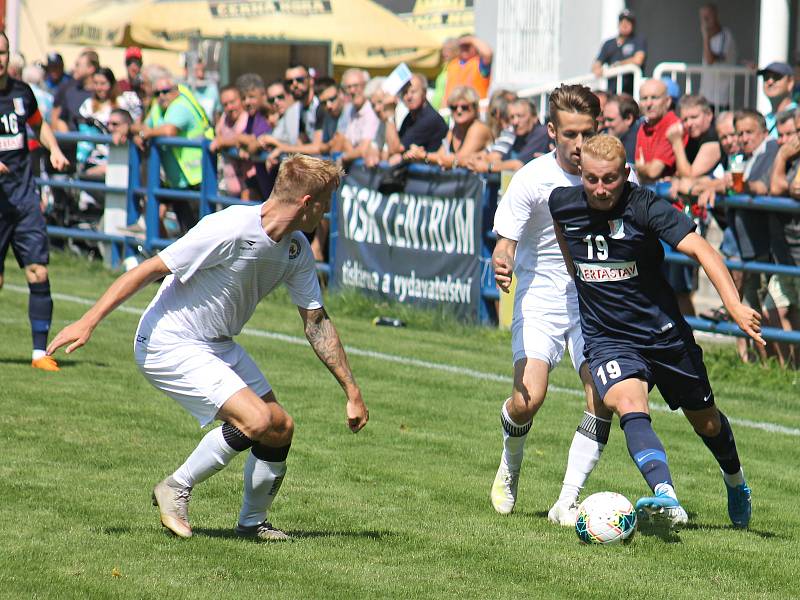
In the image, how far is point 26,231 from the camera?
10.6 metres

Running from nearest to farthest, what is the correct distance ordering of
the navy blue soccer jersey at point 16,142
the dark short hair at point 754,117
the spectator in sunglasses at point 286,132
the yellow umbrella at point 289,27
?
the navy blue soccer jersey at point 16,142 < the dark short hair at point 754,117 < the spectator in sunglasses at point 286,132 < the yellow umbrella at point 289,27

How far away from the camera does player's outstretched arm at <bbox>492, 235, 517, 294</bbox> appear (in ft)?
21.7

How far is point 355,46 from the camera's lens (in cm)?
2291

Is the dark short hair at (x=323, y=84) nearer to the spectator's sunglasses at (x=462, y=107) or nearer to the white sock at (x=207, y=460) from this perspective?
the spectator's sunglasses at (x=462, y=107)

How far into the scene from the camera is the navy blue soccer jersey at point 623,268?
6.31 meters

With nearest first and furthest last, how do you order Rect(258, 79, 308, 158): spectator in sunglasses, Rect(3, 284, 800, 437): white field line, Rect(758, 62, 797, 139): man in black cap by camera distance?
Rect(3, 284, 800, 437): white field line → Rect(758, 62, 797, 139): man in black cap → Rect(258, 79, 308, 158): spectator in sunglasses

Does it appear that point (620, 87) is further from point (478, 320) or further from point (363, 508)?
point (363, 508)

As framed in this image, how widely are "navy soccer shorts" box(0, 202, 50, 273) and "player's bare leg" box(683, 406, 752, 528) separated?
567 centimetres

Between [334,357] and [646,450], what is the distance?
1.36m

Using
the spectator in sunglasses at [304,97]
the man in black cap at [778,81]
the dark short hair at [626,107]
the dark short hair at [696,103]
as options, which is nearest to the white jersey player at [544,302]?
the dark short hair at [696,103]

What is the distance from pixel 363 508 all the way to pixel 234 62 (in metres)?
15.1

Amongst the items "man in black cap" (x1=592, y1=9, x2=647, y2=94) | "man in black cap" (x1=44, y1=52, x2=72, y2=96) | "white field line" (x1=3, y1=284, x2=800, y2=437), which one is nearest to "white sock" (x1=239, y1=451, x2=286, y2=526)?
"white field line" (x1=3, y1=284, x2=800, y2=437)

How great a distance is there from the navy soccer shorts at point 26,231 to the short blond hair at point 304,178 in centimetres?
523

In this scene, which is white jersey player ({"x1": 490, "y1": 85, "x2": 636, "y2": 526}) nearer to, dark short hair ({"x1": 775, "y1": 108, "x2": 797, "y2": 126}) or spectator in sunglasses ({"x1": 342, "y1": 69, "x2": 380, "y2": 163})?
dark short hair ({"x1": 775, "y1": 108, "x2": 797, "y2": 126})
